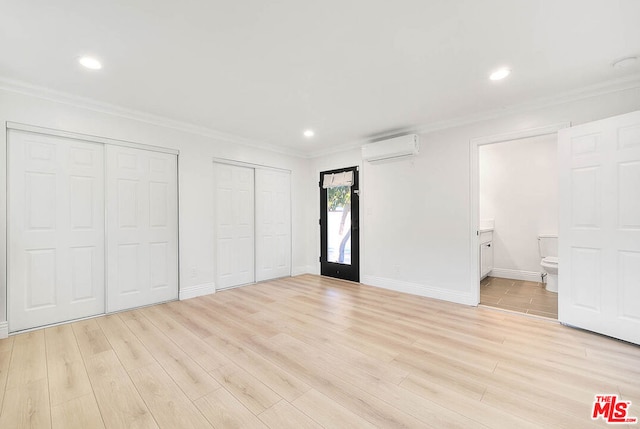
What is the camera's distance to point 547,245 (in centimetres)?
461

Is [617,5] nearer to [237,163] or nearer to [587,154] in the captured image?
[587,154]

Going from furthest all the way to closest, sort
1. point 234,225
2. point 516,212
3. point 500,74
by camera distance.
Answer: point 516,212 < point 234,225 < point 500,74

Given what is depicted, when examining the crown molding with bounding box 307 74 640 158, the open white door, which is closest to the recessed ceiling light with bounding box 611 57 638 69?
the crown molding with bounding box 307 74 640 158

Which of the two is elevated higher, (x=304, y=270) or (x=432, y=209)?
(x=432, y=209)

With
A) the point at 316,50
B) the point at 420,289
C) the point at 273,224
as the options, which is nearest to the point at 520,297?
the point at 420,289

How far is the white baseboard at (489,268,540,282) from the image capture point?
4750 millimetres

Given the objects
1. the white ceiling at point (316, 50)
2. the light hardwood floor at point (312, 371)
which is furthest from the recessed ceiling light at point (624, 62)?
the light hardwood floor at point (312, 371)

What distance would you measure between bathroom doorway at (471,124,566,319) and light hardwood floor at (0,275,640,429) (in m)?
1.94

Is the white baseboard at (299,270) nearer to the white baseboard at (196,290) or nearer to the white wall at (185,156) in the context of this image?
the white wall at (185,156)

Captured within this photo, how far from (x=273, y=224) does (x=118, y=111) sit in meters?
2.77

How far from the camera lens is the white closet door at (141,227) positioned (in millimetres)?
3230

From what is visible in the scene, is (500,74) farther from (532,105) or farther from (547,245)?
(547,245)

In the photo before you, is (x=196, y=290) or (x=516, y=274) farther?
(x=516, y=274)

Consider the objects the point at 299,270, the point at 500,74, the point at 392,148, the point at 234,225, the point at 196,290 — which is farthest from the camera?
the point at 299,270
